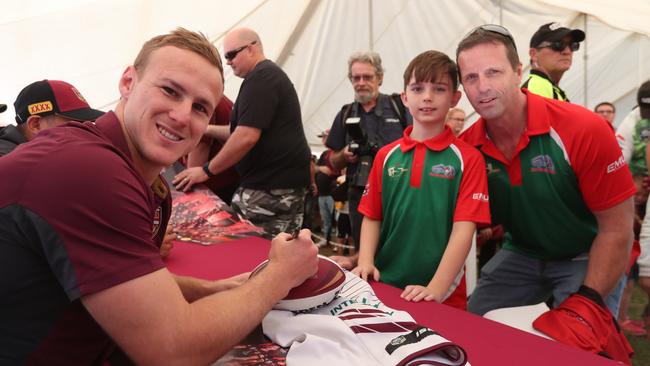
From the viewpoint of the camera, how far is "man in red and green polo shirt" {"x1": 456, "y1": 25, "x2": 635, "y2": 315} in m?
1.53

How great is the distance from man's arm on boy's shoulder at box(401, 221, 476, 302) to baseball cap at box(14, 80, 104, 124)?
1593 mm

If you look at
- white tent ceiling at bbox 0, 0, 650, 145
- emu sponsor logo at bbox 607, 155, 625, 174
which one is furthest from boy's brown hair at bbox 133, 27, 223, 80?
white tent ceiling at bbox 0, 0, 650, 145

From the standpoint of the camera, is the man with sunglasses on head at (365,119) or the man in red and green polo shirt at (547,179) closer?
the man in red and green polo shirt at (547,179)

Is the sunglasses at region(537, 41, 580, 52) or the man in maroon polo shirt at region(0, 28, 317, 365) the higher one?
the sunglasses at region(537, 41, 580, 52)

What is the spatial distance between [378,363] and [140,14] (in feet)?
26.9

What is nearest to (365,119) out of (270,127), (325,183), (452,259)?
(270,127)

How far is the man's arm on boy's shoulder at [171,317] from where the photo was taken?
74 cm

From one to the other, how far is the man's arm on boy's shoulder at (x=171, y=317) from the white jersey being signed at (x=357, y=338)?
8 cm

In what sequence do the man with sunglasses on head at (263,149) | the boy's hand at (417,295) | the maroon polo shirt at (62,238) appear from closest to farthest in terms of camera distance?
the maroon polo shirt at (62,238) → the boy's hand at (417,295) → the man with sunglasses on head at (263,149)

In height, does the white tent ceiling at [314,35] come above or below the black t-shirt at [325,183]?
above

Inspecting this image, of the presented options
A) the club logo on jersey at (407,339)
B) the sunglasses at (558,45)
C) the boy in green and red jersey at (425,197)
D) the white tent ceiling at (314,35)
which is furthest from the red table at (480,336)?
the white tent ceiling at (314,35)

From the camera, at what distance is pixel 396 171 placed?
1766mm

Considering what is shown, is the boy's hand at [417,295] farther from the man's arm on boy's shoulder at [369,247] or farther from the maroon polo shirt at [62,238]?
the maroon polo shirt at [62,238]

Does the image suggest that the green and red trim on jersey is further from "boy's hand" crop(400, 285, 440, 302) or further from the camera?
the camera
